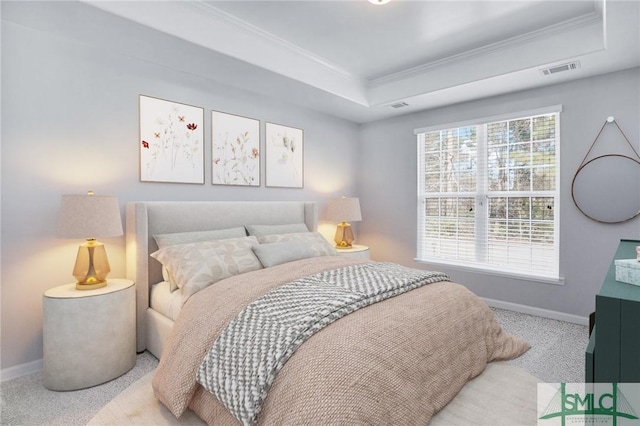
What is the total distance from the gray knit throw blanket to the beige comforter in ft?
0.16

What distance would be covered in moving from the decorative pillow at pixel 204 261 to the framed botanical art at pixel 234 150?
3.02ft

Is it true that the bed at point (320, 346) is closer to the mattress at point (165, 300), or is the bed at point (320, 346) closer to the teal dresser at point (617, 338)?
the mattress at point (165, 300)

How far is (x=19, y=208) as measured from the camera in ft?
7.42

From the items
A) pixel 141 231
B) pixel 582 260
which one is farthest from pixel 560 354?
pixel 141 231

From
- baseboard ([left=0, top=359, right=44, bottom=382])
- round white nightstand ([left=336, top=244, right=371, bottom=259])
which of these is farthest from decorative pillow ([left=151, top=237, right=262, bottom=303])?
round white nightstand ([left=336, top=244, right=371, bottom=259])

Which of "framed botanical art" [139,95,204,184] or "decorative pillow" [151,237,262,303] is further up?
"framed botanical art" [139,95,204,184]

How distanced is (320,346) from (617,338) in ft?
3.15

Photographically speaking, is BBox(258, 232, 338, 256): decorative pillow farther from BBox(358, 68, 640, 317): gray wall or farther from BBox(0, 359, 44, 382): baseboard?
BBox(0, 359, 44, 382): baseboard

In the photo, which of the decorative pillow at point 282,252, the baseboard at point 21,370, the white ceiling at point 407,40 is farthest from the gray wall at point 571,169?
the baseboard at point 21,370

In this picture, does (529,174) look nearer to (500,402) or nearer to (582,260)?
(582,260)

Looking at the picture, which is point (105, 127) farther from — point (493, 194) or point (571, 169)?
point (571, 169)

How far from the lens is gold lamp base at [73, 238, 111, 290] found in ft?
7.43

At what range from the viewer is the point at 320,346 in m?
1.38

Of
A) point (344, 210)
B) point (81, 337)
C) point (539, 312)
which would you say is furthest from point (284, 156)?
point (539, 312)
